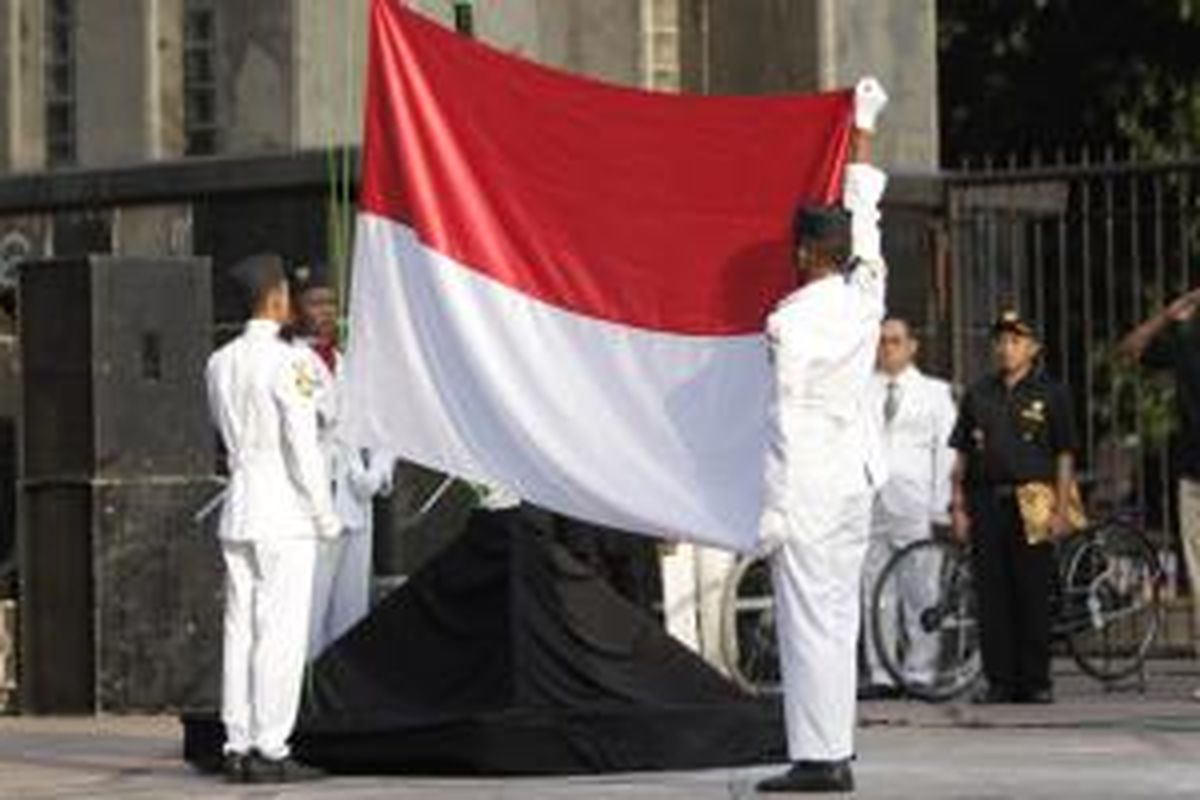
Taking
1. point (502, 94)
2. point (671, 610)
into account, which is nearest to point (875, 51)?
point (671, 610)

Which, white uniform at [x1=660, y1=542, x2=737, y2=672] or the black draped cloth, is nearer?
the black draped cloth

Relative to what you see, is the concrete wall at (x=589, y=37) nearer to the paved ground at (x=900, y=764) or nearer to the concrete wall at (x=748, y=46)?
the concrete wall at (x=748, y=46)

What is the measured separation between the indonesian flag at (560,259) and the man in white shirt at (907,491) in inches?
172

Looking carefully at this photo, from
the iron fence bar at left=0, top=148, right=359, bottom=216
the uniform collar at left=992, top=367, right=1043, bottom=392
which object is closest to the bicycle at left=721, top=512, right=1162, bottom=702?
the uniform collar at left=992, top=367, right=1043, bottom=392

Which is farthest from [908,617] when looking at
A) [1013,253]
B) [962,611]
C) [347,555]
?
[1013,253]

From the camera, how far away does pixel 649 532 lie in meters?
13.6

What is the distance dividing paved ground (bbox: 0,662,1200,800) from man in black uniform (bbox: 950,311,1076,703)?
42 cm

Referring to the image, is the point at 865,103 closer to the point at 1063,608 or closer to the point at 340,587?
the point at 340,587

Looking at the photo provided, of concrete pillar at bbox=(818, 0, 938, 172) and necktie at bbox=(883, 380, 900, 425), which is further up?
concrete pillar at bbox=(818, 0, 938, 172)

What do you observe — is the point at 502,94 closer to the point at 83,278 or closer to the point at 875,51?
the point at 83,278

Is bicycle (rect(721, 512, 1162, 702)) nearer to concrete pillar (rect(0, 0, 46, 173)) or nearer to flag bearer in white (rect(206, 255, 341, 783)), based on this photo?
flag bearer in white (rect(206, 255, 341, 783))

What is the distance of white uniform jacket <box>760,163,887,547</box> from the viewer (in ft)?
40.8

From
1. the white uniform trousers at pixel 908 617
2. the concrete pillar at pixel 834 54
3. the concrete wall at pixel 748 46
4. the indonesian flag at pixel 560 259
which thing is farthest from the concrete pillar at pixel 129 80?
the indonesian flag at pixel 560 259

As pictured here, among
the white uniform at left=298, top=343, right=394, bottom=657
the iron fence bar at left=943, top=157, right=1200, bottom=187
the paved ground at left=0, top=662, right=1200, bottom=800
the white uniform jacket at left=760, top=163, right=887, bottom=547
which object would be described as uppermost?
the iron fence bar at left=943, top=157, right=1200, bottom=187
